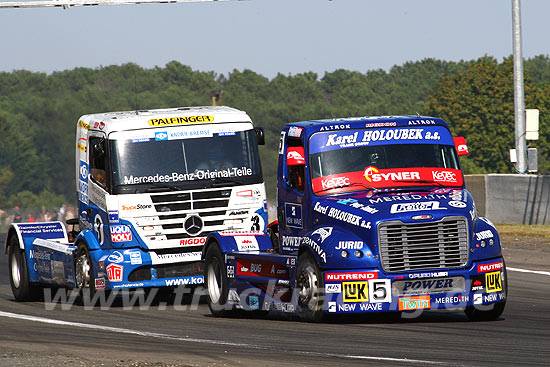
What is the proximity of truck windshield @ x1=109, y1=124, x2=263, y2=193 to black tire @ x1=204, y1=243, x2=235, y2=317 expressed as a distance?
5.08 ft

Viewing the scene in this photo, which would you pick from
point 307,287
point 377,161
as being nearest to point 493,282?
point 377,161

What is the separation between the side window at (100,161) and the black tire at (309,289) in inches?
166

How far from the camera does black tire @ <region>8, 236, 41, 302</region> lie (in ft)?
55.0

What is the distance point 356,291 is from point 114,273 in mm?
4655

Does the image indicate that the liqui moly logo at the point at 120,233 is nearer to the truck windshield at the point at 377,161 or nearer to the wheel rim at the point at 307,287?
the truck windshield at the point at 377,161

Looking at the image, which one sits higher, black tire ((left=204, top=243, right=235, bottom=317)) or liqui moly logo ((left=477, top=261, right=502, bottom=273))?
liqui moly logo ((left=477, top=261, right=502, bottom=273))

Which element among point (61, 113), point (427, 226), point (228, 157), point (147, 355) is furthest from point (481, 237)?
point (61, 113)

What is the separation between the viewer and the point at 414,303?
35.6ft

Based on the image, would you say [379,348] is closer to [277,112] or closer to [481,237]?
[481,237]

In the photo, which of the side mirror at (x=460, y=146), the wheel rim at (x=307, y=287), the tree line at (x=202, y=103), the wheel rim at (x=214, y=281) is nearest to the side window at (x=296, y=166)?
the wheel rim at (x=307, y=287)

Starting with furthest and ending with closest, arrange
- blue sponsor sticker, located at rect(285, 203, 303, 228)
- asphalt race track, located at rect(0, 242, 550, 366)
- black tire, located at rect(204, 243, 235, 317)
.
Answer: black tire, located at rect(204, 243, 235, 317)
blue sponsor sticker, located at rect(285, 203, 303, 228)
asphalt race track, located at rect(0, 242, 550, 366)

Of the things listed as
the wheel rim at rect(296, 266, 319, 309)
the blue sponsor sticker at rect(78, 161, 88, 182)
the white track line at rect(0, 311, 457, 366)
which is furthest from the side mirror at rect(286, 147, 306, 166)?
the blue sponsor sticker at rect(78, 161, 88, 182)

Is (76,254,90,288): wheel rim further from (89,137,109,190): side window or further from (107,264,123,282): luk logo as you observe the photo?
(89,137,109,190): side window

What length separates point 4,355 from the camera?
9.13m
